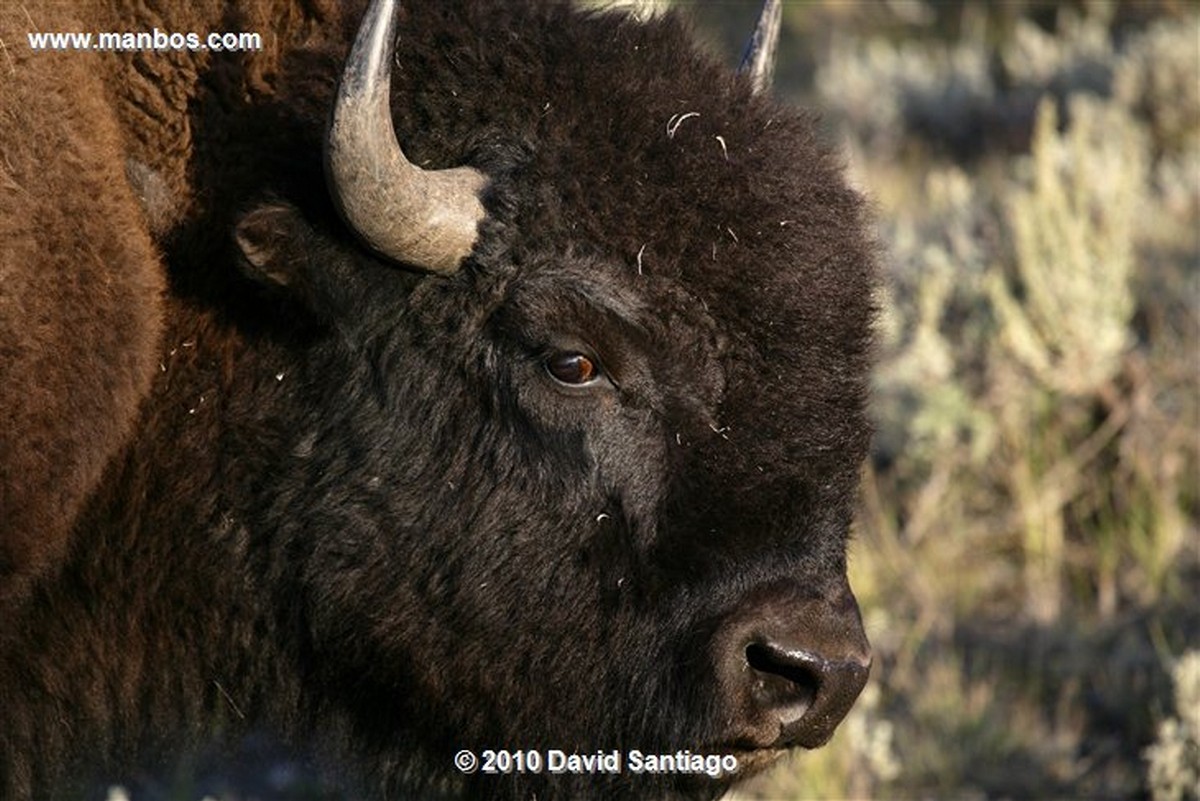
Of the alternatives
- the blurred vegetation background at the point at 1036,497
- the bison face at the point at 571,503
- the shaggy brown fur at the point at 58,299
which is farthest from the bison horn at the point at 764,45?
the shaggy brown fur at the point at 58,299

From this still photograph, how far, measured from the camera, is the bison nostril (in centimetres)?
338

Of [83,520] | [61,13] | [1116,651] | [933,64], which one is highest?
[61,13]

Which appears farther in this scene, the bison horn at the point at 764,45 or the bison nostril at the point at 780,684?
the bison horn at the point at 764,45

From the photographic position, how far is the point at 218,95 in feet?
11.7

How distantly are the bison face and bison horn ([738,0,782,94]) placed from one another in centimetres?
86

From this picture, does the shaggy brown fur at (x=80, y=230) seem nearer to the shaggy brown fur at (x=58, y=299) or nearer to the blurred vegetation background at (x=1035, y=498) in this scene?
the shaggy brown fur at (x=58, y=299)

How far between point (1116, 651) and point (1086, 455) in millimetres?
981

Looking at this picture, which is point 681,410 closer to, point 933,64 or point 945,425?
point 945,425

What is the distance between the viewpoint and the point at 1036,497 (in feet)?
23.6

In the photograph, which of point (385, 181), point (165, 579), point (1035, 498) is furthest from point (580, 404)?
point (1035, 498)

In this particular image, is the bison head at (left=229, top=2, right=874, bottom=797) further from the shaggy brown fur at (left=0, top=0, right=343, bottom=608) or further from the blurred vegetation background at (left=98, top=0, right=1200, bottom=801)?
the blurred vegetation background at (left=98, top=0, right=1200, bottom=801)

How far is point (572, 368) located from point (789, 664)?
69 centimetres

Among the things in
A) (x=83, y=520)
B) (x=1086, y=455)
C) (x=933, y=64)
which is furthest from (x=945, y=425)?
(x=933, y=64)

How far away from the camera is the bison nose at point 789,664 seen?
3365 mm
